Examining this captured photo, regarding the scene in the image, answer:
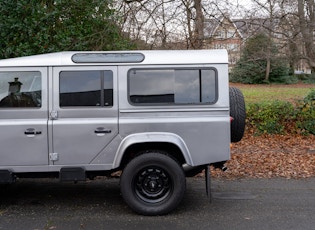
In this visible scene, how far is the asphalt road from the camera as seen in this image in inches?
189

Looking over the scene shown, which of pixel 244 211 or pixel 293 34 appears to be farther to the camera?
pixel 293 34

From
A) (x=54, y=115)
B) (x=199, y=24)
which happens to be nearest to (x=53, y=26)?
(x=199, y=24)

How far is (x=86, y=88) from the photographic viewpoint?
16.6 ft

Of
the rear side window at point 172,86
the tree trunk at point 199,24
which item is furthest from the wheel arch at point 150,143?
the tree trunk at point 199,24

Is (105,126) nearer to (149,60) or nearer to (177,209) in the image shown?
(149,60)

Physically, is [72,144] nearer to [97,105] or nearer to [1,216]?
[97,105]

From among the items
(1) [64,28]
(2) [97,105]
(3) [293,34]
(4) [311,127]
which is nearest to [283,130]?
(4) [311,127]

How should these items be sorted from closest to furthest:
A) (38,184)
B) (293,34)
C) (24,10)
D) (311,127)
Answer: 1. (38,184)
2. (24,10)
3. (311,127)
4. (293,34)

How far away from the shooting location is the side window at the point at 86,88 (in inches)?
198

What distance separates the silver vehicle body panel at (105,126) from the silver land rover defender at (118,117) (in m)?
0.01

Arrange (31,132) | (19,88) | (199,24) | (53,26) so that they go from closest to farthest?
(31,132) → (19,88) → (53,26) → (199,24)

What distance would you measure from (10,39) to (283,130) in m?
7.46

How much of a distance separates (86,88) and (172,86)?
1.11 m

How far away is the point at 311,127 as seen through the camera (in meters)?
10.7
